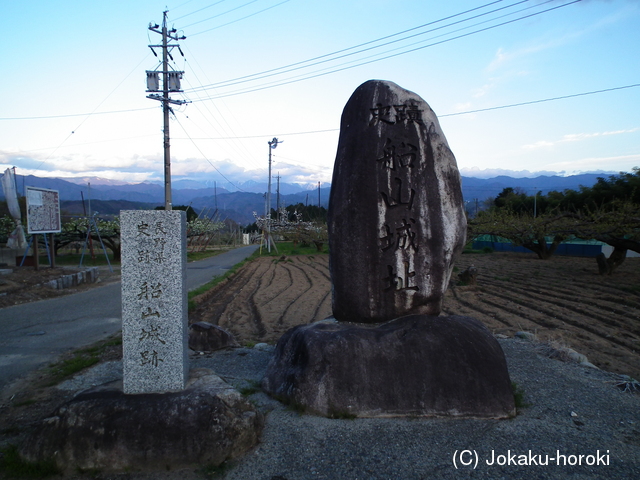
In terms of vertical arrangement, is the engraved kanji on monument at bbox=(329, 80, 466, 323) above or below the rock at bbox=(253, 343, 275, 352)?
above

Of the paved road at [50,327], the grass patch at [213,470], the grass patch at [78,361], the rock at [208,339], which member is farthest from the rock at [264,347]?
the grass patch at [213,470]

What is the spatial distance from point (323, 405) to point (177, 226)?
240cm

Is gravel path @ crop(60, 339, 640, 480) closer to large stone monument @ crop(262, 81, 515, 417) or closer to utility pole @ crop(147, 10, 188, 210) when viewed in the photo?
large stone monument @ crop(262, 81, 515, 417)

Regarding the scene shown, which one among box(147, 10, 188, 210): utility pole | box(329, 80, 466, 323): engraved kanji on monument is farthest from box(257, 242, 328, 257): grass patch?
box(329, 80, 466, 323): engraved kanji on monument

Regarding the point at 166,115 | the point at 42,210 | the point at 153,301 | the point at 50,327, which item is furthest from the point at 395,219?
the point at 166,115

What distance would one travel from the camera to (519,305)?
11.6m

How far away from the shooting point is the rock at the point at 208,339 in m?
7.45

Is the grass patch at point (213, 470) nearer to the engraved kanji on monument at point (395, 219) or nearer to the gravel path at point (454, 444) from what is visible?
the gravel path at point (454, 444)

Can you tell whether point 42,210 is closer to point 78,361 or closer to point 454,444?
point 78,361

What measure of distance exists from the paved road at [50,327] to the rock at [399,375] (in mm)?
4420

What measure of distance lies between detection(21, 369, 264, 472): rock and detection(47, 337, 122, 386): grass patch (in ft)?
8.08

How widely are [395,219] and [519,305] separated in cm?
774

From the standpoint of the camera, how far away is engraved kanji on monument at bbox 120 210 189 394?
14.1 ft

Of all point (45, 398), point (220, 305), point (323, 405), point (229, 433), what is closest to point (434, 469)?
point (323, 405)
